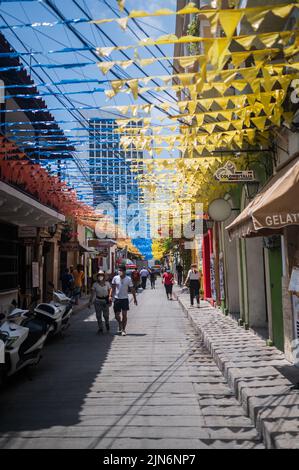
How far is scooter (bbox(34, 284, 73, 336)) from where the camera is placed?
10.7m

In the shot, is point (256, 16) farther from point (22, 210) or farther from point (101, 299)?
point (22, 210)

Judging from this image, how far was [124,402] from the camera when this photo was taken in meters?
6.04

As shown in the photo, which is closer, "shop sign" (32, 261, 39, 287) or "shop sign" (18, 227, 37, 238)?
"shop sign" (18, 227, 37, 238)

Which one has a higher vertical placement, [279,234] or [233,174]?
[233,174]

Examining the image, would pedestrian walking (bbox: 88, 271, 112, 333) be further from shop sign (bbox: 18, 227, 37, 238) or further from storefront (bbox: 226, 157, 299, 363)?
storefront (bbox: 226, 157, 299, 363)

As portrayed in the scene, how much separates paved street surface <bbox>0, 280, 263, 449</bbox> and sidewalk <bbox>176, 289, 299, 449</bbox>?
0.20m

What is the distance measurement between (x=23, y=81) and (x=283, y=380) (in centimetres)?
1059

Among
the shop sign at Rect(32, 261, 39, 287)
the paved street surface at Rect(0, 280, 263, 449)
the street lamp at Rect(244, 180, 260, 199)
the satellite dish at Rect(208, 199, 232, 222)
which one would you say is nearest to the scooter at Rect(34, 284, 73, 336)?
the paved street surface at Rect(0, 280, 263, 449)

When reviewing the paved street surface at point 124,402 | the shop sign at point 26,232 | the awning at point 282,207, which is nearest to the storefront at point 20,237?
the shop sign at point 26,232

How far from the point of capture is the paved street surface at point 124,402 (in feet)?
15.5

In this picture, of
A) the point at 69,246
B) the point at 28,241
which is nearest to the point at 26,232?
the point at 28,241

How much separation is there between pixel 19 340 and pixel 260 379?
3.66m

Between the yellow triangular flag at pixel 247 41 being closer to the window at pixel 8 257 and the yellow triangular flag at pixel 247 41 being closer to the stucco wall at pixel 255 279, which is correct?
the stucco wall at pixel 255 279
